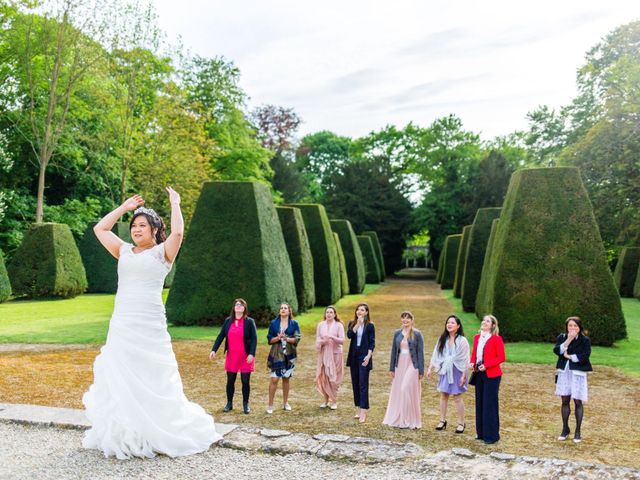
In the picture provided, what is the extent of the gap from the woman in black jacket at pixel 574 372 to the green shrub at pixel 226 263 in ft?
32.9

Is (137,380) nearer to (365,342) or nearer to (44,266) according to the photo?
(365,342)

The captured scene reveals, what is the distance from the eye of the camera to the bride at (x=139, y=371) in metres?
5.71

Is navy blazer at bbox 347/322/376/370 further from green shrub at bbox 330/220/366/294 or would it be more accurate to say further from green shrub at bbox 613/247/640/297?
green shrub at bbox 613/247/640/297

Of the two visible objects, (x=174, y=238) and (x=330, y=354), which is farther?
(x=330, y=354)

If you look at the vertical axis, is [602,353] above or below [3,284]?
below

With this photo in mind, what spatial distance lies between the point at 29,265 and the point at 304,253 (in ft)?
41.3

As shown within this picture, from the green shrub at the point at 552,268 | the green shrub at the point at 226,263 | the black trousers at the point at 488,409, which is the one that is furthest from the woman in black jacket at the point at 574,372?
the green shrub at the point at 226,263

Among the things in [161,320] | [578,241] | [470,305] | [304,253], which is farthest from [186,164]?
[161,320]

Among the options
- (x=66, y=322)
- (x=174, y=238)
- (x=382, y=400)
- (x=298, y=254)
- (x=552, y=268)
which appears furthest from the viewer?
(x=298, y=254)

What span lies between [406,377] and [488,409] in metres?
1.11

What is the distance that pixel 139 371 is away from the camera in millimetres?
5773

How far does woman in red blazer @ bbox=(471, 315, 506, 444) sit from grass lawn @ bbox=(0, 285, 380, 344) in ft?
28.1

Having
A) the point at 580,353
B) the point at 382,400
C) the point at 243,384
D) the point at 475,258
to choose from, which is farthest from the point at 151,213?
the point at 475,258

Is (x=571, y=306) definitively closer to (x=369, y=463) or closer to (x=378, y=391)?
(x=378, y=391)
